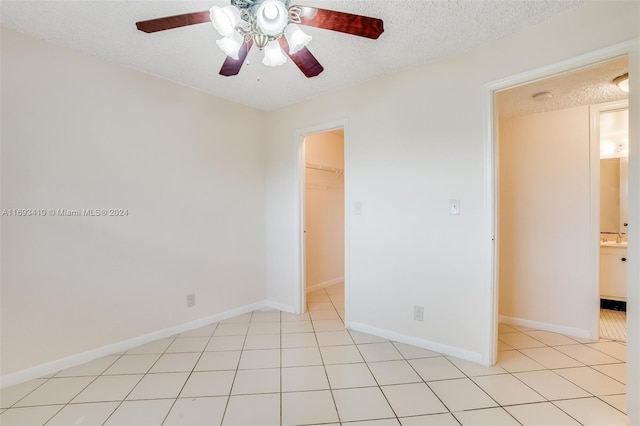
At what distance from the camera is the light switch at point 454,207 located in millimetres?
2251

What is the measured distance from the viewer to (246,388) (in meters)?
1.87

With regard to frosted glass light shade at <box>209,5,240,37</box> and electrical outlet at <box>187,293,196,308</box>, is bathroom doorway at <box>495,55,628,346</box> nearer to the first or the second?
frosted glass light shade at <box>209,5,240,37</box>

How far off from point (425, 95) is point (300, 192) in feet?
5.12

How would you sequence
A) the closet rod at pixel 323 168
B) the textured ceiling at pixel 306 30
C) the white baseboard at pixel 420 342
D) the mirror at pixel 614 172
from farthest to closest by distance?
the closet rod at pixel 323 168
the mirror at pixel 614 172
the white baseboard at pixel 420 342
the textured ceiling at pixel 306 30

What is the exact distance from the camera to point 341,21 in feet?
4.60

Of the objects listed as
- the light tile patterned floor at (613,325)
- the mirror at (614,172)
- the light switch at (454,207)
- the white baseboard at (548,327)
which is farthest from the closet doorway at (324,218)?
the mirror at (614,172)

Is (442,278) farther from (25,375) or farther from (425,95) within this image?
(25,375)

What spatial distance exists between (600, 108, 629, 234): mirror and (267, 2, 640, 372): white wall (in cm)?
250

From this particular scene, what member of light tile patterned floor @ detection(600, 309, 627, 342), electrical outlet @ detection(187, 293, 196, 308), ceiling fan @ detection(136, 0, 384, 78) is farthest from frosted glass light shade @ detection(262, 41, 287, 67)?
light tile patterned floor @ detection(600, 309, 627, 342)

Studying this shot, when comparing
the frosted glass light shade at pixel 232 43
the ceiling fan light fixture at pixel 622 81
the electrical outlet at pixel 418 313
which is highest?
the ceiling fan light fixture at pixel 622 81

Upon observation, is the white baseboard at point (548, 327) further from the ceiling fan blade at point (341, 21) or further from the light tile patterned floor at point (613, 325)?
the ceiling fan blade at point (341, 21)

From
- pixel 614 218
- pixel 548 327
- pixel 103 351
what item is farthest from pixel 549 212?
pixel 103 351

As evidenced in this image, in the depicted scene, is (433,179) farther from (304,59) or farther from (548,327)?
(548,327)

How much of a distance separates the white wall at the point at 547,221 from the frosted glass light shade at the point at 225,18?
2.92 m
